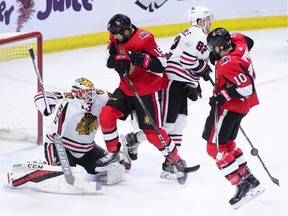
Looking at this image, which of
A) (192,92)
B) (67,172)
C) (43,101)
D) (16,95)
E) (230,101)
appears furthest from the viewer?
(16,95)

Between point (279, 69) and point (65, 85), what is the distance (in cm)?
219

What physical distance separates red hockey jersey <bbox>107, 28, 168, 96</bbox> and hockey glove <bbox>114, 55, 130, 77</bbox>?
0.21ft

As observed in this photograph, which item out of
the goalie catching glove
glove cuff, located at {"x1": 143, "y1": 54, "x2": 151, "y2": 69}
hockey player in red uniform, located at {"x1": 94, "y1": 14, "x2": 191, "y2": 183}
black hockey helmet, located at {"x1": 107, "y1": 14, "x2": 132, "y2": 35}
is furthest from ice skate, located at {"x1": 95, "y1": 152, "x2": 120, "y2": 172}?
black hockey helmet, located at {"x1": 107, "y1": 14, "x2": 132, "y2": 35}

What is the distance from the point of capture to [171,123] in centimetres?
497

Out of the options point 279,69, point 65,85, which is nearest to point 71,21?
point 65,85

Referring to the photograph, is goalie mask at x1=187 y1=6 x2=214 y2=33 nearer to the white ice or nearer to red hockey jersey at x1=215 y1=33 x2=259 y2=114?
red hockey jersey at x1=215 y1=33 x2=259 y2=114

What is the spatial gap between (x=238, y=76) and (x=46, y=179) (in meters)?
1.23

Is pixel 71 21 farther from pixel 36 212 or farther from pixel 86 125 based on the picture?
pixel 36 212

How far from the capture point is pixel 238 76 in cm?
427

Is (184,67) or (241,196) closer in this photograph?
(241,196)

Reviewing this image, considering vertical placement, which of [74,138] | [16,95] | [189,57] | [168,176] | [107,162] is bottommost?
[16,95]

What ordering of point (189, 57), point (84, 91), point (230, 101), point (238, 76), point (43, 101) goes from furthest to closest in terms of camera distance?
point (189, 57), point (43, 101), point (84, 91), point (230, 101), point (238, 76)

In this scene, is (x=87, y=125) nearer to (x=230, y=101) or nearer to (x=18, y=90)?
(x=230, y=101)

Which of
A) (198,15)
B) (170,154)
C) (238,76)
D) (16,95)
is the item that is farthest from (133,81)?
(16,95)
